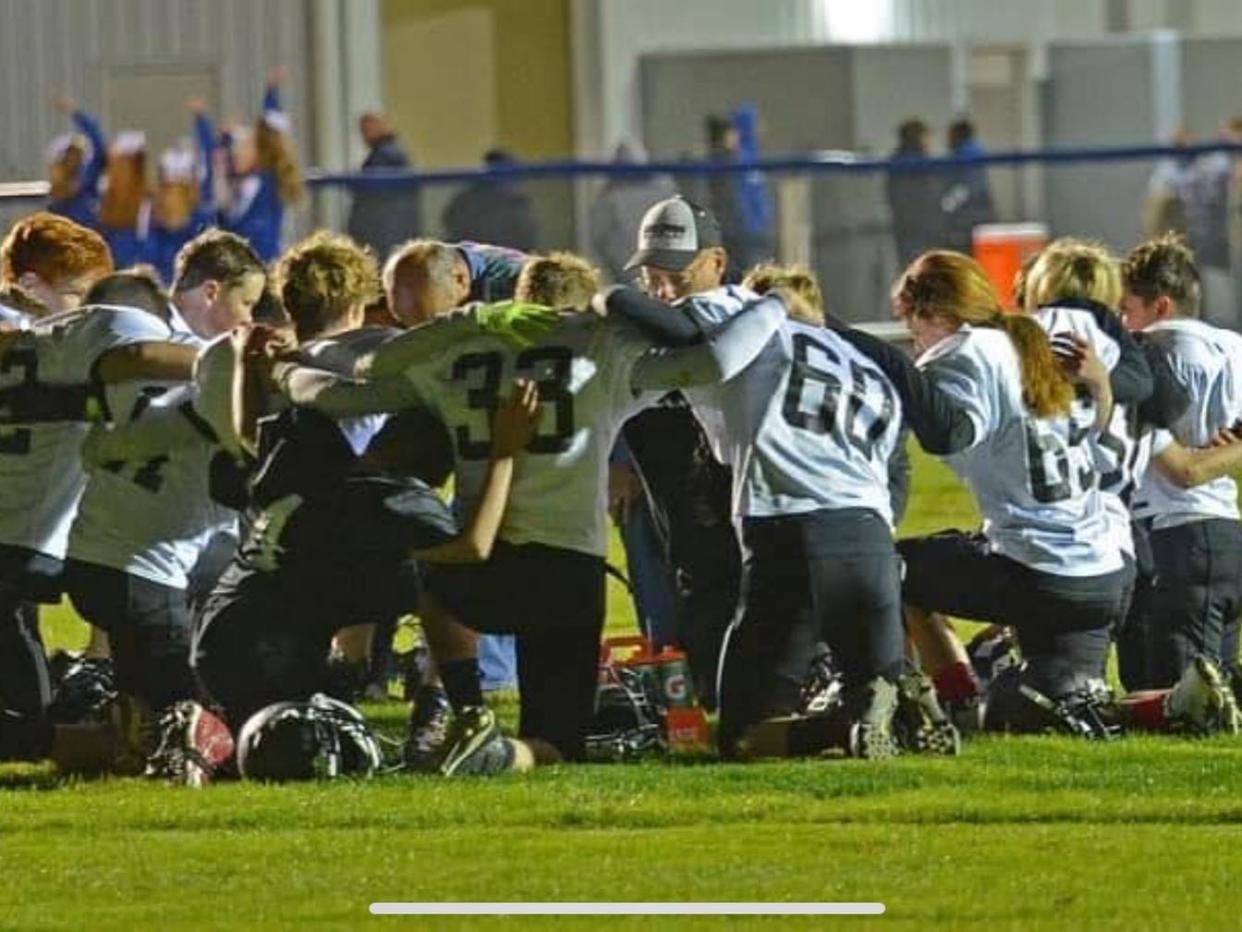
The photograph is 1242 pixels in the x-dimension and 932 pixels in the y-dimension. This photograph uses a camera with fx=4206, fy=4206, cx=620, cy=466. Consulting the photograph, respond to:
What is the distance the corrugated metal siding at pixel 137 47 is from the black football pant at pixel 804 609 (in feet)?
76.7

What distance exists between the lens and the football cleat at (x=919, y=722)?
1213 centimetres

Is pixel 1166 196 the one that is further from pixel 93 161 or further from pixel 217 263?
pixel 217 263

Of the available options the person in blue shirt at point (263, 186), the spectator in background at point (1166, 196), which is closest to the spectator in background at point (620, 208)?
the person in blue shirt at point (263, 186)

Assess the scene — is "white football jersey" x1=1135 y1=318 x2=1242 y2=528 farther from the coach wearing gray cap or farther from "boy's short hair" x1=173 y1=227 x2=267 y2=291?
"boy's short hair" x1=173 y1=227 x2=267 y2=291

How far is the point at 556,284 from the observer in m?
12.5

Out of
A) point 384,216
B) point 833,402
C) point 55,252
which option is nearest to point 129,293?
point 55,252

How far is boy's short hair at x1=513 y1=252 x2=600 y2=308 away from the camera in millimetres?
12500

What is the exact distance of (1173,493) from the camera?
1368cm

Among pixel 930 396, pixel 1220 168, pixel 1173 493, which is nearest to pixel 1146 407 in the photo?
pixel 1173 493

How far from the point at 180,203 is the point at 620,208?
9.96ft

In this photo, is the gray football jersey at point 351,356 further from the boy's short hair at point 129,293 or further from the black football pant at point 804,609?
the black football pant at point 804,609

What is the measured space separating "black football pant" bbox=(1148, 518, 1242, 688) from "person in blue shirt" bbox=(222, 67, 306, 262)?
1431 cm

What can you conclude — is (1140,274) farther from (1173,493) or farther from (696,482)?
(696,482)

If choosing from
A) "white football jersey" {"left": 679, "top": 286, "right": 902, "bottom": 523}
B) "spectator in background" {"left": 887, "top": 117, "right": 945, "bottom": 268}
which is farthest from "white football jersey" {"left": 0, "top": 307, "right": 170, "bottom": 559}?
"spectator in background" {"left": 887, "top": 117, "right": 945, "bottom": 268}
